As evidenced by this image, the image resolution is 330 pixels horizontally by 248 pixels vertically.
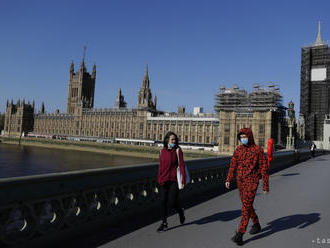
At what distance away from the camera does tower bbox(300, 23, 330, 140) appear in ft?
266

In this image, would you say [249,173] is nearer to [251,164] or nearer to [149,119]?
[251,164]

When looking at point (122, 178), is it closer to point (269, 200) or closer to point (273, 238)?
point (273, 238)

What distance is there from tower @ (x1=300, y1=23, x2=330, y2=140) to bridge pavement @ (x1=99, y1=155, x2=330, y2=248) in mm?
80798

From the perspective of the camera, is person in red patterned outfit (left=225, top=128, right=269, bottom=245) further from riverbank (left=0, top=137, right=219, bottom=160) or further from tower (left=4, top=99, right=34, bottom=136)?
tower (left=4, top=99, right=34, bottom=136)

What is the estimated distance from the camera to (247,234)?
211 inches

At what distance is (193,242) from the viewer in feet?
15.8

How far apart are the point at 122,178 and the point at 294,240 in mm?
3145

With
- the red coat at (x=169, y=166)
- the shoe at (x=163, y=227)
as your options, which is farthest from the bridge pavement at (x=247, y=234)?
the red coat at (x=169, y=166)

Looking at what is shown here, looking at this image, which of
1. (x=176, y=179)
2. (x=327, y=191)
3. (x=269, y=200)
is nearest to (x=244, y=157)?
(x=176, y=179)

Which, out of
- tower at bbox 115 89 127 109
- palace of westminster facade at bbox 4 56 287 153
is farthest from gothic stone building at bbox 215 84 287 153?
tower at bbox 115 89 127 109

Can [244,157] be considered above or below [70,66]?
below

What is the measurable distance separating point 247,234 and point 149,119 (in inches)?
3948

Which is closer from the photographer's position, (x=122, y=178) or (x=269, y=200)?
(x=122, y=178)

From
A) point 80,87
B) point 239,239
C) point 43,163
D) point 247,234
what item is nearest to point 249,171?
point 239,239
